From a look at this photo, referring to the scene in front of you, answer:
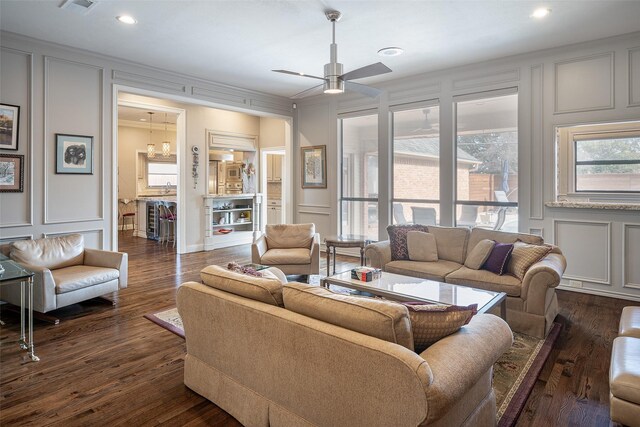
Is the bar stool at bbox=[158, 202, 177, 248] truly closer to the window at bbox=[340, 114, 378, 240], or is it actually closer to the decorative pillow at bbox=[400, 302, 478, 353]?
the window at bbox=[340, 114, 378, 240]

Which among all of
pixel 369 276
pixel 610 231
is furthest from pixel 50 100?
pixel 610 231

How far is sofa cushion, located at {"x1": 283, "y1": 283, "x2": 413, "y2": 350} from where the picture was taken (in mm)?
1532

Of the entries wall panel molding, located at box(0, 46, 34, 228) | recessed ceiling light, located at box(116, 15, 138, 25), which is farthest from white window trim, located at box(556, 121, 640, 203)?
wall panel molding, located at box(0, 46, 34, 228)

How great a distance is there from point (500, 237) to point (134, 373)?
3565mm

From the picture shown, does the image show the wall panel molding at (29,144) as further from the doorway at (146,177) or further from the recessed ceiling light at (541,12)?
the recessed ceiling light at (541,12)

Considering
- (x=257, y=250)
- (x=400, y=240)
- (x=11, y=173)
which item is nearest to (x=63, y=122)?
(x=11, y=173)

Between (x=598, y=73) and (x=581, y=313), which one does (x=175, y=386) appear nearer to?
(x=581, y=313)

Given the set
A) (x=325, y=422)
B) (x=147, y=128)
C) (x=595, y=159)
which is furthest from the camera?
(x=147, y=128)

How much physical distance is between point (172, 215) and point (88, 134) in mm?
3539

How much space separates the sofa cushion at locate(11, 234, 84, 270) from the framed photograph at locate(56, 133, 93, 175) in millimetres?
867

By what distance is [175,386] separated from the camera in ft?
8.16

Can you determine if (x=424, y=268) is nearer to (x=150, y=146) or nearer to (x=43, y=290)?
(x=43, y=290)

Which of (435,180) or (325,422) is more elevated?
(435,180)

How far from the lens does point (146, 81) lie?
5316 mm
